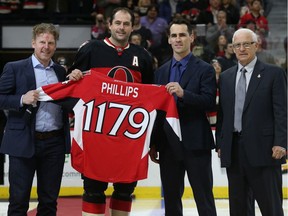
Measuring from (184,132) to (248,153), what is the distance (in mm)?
544

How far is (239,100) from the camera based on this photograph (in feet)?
19.1

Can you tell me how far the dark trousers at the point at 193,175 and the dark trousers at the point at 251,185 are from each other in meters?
0.19

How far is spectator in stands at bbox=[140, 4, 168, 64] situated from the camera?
12.0 meters

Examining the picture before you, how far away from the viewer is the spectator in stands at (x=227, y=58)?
35.5ft

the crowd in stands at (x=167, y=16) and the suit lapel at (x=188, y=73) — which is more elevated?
the crowd in stands at (x=167, y=16)

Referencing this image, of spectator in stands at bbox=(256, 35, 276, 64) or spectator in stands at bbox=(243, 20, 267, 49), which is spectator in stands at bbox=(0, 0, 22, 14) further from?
spectator in stands at bbox=(256, 35, 276, 64)

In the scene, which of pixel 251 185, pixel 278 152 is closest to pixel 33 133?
A: pixel 251 185

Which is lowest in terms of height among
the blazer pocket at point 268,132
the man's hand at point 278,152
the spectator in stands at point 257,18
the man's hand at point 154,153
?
the man's hand at point 154,153

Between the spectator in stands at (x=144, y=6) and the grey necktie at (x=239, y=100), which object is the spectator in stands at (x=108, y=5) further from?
the grey necktie at (x=239, y=100)

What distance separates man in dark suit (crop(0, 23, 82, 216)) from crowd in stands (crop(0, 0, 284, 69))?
5295 mm

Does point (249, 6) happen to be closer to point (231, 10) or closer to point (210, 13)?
point (231, 10)

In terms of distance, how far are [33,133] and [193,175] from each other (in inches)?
52.2

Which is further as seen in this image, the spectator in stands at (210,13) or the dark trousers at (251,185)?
the spectator in stands at (210,13)

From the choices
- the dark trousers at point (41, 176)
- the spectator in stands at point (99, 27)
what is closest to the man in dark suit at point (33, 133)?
the dark trousers at point (41, 176)
